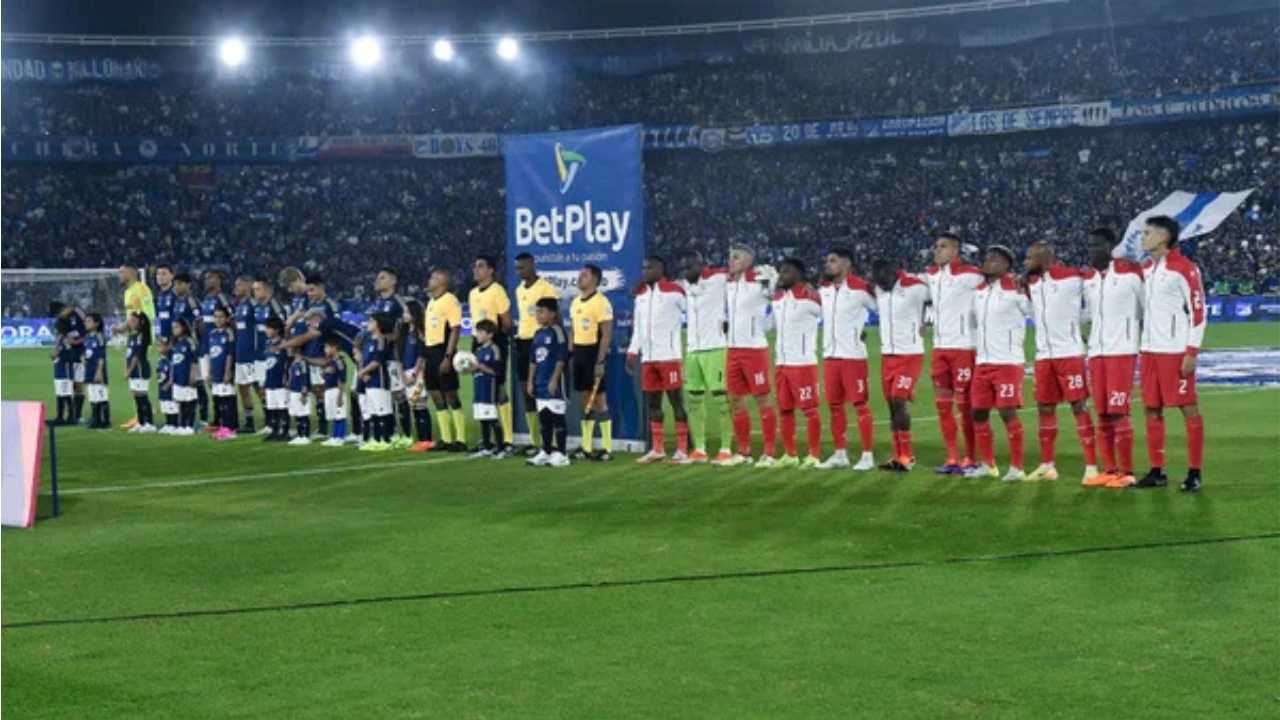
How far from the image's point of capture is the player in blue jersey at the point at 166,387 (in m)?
21.6

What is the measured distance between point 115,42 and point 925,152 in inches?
1217

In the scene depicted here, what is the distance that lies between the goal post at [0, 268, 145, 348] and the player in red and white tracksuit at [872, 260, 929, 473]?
29.1 metres

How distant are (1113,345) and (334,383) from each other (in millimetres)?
9944

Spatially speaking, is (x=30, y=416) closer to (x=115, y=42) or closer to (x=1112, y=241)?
(x=1112, y=241)

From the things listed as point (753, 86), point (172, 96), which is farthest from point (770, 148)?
point (172, 96)

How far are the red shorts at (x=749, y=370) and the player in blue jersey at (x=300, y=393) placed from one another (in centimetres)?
625

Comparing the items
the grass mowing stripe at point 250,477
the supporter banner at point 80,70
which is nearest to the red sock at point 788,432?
the grass mowing stripe at point 250,477

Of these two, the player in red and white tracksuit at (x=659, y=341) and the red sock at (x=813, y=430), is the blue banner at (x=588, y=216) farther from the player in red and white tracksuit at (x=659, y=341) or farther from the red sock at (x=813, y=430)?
the red sock at (x=813, y=430)

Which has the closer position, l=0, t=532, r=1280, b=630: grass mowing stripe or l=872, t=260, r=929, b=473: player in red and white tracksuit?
l=0, t=532, r=1280, b=630: grass mowing stripe

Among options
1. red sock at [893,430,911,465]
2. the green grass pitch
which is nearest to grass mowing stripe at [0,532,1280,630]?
the green grass pitch

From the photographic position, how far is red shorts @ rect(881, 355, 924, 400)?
15.2m

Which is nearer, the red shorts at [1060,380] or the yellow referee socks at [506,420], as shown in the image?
the red shorts at [1060,380]

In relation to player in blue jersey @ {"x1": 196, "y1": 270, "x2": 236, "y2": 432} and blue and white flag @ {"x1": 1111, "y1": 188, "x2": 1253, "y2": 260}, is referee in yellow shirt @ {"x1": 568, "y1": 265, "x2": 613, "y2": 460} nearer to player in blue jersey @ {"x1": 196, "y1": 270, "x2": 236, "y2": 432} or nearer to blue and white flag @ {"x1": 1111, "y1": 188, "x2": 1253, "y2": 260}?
player in blue jersey @ {"x1": 196, "y1": 270, "x2": 236, "y2": 432}

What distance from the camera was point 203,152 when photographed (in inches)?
2302
